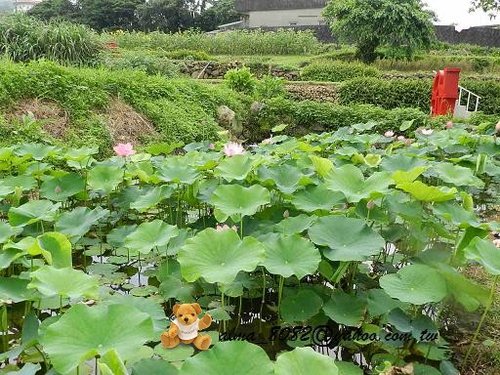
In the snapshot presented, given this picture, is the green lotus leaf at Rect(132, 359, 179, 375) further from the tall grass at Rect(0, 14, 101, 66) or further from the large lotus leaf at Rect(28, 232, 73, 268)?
the tall grass at Rect(0, 14, 101, 66)

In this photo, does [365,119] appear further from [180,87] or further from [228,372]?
[228,372]

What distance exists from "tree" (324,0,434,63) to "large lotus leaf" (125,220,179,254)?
14.2 metres

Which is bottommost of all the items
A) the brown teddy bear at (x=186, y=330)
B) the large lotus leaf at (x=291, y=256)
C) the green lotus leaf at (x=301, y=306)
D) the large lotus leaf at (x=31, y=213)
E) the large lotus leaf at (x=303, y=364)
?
the green lotus leaf at (x=301, y=306)

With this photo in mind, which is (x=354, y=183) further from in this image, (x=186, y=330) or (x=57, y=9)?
(x=57, y=9)

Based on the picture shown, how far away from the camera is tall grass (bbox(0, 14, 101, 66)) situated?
288 inches

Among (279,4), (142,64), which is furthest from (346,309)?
(279,4)

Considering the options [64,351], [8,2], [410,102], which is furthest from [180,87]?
[8,2]

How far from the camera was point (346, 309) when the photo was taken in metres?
1.88

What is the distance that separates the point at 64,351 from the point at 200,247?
0.61 m

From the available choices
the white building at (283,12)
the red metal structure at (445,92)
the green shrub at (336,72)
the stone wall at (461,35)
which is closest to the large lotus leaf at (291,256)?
the red metal structure at (445,92)

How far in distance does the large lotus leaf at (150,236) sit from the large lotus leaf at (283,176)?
59 centimetres

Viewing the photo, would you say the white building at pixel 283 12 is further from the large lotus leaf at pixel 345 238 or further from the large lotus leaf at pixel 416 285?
the large lotus leaf at pixel 416 285

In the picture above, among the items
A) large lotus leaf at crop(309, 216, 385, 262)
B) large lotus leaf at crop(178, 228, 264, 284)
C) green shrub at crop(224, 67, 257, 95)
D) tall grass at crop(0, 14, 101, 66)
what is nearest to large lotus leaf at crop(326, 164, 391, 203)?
large lotus leaf at crop(309, 216, 385, 262)

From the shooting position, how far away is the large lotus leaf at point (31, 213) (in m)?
2.17
